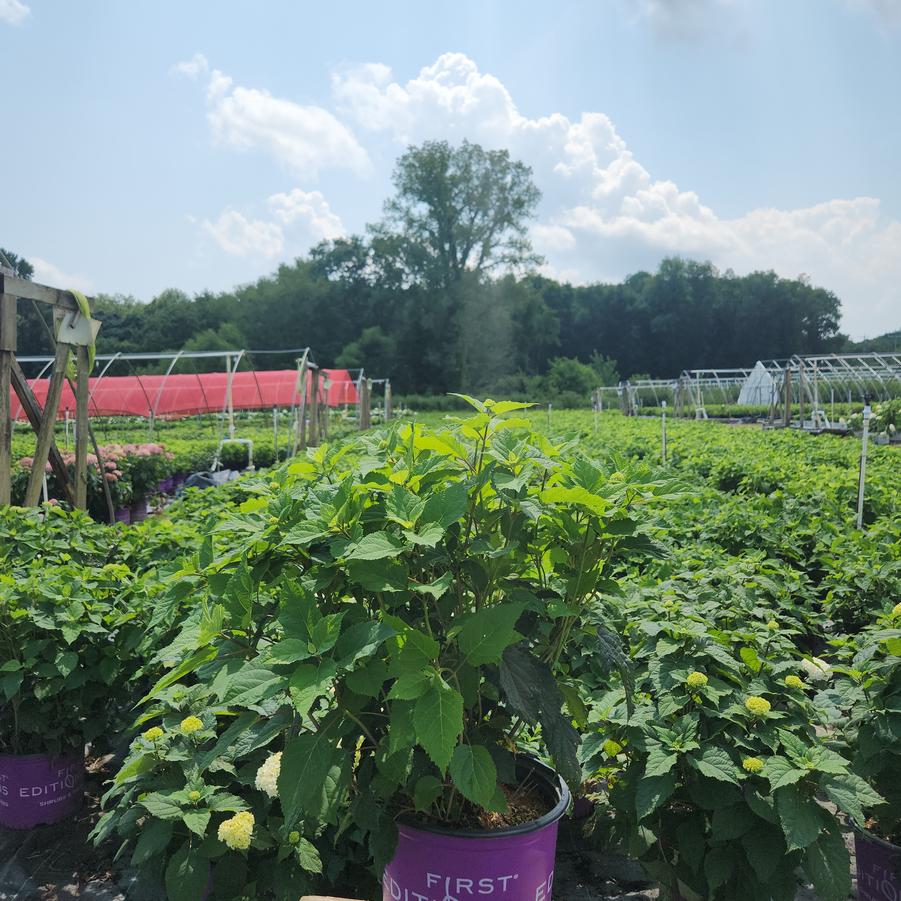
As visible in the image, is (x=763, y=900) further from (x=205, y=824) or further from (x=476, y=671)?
(x=205, y=824)

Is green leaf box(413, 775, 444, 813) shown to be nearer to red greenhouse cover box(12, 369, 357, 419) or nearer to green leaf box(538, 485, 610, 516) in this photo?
green leaf box(538, 485, 610, 516)

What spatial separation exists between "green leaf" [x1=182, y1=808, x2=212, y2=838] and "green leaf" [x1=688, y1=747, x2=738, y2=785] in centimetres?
123

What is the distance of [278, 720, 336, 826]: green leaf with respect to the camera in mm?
1308

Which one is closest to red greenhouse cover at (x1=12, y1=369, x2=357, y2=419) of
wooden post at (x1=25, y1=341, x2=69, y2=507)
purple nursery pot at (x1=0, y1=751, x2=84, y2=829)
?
wooden post at (x1=25, y1=341, x2=69, y2=507)

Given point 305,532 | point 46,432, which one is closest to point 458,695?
point 305,532

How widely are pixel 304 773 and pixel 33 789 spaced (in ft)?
7.47

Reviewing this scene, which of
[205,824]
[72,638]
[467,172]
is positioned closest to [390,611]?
[205,824]

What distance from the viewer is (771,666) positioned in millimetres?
2121

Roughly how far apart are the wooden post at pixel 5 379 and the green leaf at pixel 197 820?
3607mm

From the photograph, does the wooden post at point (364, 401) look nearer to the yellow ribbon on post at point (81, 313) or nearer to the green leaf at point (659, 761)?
the yellow ribbon on post at point (81, 313)

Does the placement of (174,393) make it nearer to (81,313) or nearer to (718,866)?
(81,313)

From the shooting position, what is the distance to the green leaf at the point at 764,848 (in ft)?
6.03

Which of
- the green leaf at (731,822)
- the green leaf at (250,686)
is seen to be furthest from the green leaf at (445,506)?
the green leaf at (731,822)

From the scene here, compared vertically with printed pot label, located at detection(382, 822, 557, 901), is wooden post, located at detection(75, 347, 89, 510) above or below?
above
